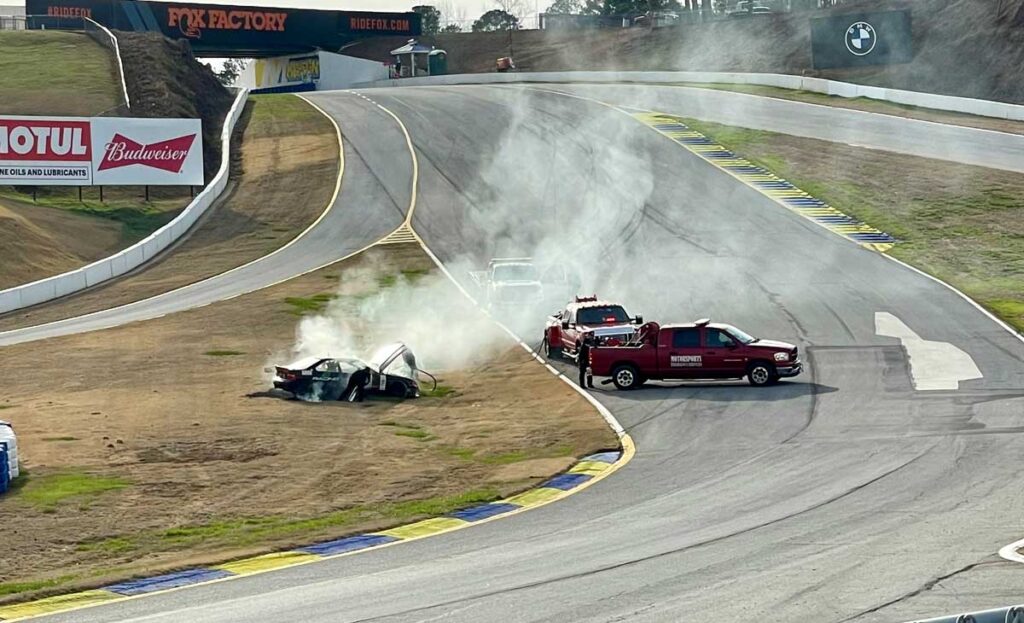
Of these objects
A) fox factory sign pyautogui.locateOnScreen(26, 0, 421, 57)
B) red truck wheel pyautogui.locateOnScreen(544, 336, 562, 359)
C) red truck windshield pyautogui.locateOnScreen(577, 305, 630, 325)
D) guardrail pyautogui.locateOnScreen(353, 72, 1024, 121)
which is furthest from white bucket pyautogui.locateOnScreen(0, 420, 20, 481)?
fox factory sign pyautogui.locateOnScreen(26, 0, 421, 57)

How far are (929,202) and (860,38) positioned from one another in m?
26.1

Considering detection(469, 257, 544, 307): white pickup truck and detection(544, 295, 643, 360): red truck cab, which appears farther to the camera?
detection(469, 257, 544, 307): white pickup truck

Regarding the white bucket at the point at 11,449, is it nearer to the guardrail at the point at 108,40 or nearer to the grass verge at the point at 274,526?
the grass verge at the point at 274,526

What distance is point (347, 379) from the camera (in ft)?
90.6

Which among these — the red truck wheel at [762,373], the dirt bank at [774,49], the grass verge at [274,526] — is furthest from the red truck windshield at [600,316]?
the dirt bank at [774,49]

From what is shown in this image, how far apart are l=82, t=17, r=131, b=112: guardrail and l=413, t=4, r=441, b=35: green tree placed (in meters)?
58.7

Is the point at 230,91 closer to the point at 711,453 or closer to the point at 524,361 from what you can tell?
the point at 524,361

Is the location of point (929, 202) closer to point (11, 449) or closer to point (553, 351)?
point (553, 351)

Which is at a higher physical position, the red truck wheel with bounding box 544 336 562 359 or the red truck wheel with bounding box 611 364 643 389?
the red truck wheel with bounding box 611 364 643 389

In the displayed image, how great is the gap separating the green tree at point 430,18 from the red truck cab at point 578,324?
115 metres

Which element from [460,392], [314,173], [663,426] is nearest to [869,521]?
[663,426]

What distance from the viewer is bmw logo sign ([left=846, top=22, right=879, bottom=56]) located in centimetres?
7319

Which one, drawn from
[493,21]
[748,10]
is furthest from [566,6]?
[748,10]

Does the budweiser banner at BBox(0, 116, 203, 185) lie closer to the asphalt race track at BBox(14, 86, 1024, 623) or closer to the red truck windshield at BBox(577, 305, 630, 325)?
the asphalt race track at BBox(14, 86, 1024, 623)
